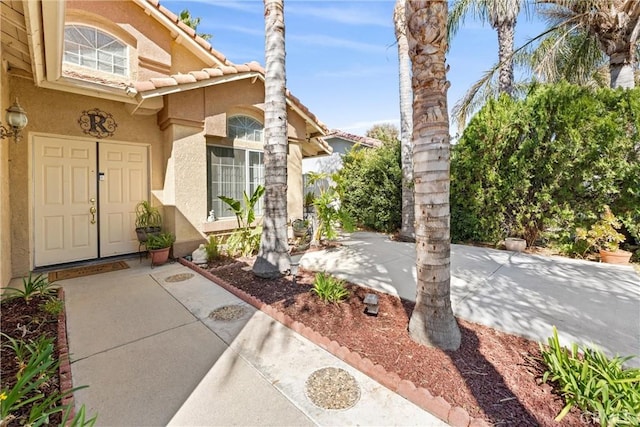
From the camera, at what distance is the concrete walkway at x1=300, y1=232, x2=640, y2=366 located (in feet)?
13.3

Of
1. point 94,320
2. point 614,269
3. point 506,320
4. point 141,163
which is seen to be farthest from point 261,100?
point 614,269

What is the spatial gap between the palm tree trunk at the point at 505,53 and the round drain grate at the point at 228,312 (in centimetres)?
1225

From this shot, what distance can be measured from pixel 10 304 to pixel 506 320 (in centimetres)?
793

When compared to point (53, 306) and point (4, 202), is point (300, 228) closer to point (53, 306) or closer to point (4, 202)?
point (53, 306)

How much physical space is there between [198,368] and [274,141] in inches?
167

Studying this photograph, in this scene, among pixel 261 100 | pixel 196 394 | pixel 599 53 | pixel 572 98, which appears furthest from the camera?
pixel 599 53

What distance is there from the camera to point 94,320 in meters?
4.42

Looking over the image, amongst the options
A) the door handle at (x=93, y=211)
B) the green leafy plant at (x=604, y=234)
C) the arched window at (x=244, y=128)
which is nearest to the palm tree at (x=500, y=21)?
the green leafy plant at (x=604, y=234)

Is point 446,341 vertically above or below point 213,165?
below

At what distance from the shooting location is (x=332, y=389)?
2977 millimetres

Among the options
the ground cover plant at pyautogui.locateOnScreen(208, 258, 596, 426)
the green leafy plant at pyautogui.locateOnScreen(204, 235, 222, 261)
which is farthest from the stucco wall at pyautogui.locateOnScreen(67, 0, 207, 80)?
the ground cover plant at pyautogui.locateOnScreen(208, 258, 596, 426)

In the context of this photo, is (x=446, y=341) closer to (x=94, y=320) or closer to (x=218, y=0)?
(x=94, y=320)

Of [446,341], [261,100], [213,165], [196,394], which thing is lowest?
[196,394]

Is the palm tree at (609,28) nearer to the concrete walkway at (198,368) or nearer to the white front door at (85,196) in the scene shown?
the concrete walkway at (198,368)
